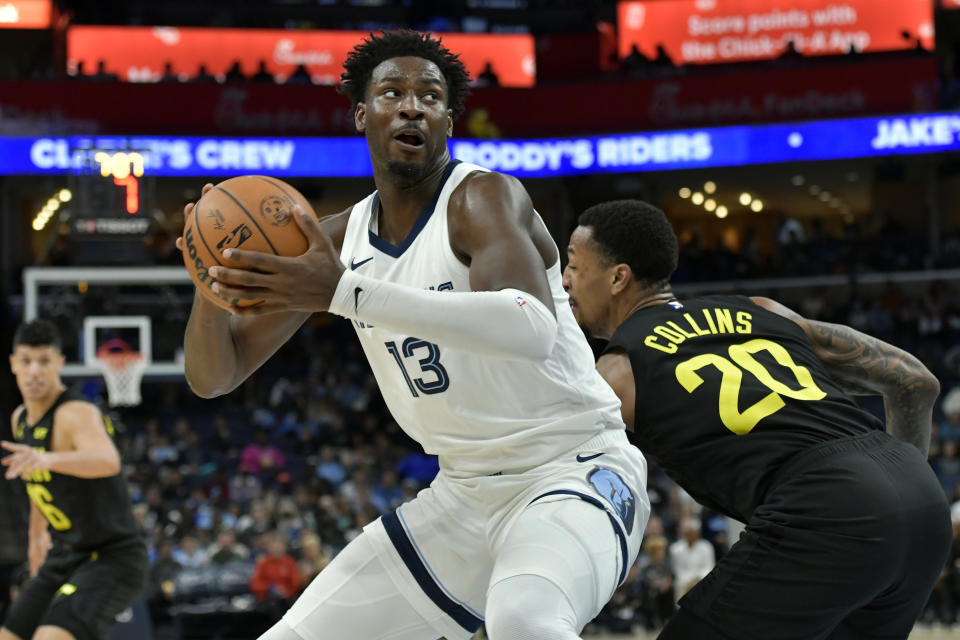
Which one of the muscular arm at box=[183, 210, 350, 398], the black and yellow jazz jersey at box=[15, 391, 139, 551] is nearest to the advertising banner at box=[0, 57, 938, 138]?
the black and yellow jazz jersey at box=[15, 391, 139, 551]

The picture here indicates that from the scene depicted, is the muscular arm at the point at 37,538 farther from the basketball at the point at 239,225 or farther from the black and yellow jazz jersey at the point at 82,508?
the basketball at the point at 239,225

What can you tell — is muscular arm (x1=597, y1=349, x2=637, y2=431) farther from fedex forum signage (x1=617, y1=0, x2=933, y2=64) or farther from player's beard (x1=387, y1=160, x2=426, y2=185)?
fedex forum signage (x1=617, y1=0, x2=933, y2=64)

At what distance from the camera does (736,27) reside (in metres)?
22.8

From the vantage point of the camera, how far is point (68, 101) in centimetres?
1831

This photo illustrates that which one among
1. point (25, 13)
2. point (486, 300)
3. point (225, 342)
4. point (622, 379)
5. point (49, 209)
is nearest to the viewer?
point (486, 300)

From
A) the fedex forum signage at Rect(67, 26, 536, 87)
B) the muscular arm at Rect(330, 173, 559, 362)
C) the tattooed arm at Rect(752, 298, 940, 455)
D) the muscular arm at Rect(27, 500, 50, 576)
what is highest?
A: the fedex forum signage at Rect(67, 26, 536, 87)

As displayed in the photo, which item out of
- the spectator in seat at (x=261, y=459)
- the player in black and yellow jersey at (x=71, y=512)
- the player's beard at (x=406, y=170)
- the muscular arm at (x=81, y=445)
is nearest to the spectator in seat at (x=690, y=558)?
the spectator in seat at (x=261, y=459)

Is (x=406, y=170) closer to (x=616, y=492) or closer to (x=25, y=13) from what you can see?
(x=616, y=492)

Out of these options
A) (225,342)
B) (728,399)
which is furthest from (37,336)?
(728,399)

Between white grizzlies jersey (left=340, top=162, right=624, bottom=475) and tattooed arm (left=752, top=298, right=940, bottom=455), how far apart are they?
0.64 meters

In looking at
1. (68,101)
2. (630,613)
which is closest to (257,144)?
(68,101)

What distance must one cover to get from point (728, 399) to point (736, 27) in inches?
832

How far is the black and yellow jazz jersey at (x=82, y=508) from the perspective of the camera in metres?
5.57

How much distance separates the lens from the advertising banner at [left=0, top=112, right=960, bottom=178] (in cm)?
1806
